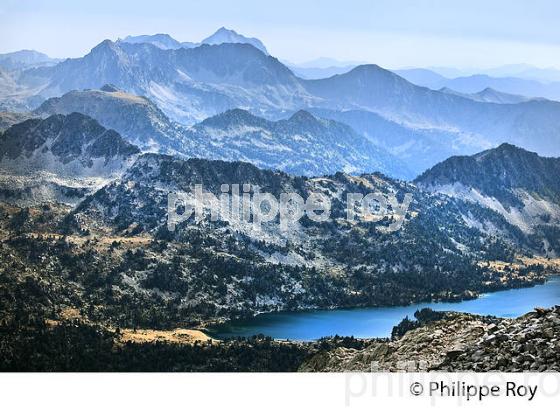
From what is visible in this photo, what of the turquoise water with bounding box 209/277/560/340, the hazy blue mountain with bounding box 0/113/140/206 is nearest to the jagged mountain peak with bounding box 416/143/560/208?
the turquoise water with bounding box 209/277/560/340

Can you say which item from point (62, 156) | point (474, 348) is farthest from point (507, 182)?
point (474, 348)

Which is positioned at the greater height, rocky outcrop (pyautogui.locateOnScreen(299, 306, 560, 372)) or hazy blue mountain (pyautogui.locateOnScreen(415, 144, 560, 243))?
hazy blue mountain (pyautogui.locateOnScreen(415, 144, 560, 243))

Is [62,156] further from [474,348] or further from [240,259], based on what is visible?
[474,348]

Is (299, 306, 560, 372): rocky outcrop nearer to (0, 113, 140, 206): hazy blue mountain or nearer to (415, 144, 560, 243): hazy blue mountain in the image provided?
(0, 113, 140, 206): hazy blue mountain

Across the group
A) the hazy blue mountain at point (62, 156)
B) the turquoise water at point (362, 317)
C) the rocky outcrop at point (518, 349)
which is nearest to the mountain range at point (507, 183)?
the turquoise water at point (362, 317)

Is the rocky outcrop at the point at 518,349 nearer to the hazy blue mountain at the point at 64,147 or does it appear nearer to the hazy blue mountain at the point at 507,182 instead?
the hazy blue mountain at the point at 507,182

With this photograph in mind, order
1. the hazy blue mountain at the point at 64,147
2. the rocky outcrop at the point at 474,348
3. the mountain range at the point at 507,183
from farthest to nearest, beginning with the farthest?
the mountain range at the point at 507,183 < the hazy blue mountain at the point at 64,147 < the rocky outcrop at the point at 474,348
